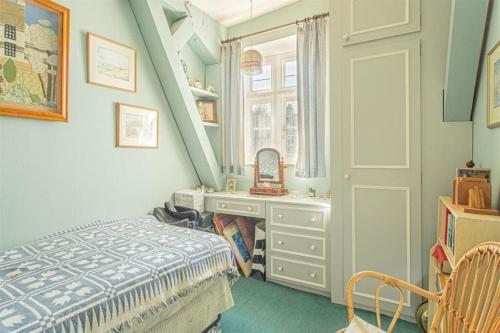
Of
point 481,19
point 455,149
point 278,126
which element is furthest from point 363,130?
point 278,126

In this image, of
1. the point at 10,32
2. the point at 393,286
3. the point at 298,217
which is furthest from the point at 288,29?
the point at 393,286

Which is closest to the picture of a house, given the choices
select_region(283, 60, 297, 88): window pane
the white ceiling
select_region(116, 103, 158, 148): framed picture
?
select_region(116, 103, 158, 148): framed picture

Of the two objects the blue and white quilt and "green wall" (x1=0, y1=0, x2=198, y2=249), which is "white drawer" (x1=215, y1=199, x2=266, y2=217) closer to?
"green wall" (x1=0, y1=0, x2=198, y2=249)

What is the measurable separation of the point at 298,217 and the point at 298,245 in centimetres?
26

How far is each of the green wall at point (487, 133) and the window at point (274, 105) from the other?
1.67m

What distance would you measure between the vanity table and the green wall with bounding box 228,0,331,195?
1.20 feet

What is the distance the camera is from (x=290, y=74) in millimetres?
3197

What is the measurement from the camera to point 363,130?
210 cm

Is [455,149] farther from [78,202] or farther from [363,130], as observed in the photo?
[78,202]

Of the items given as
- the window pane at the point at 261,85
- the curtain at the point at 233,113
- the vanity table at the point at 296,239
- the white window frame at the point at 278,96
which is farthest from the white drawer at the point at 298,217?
the window pane at the point at 261,85

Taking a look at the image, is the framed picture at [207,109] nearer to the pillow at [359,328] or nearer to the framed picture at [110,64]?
the framed picture at [110,64]

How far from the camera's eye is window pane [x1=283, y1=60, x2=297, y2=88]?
3.17 m

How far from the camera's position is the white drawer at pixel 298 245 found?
2.38 m

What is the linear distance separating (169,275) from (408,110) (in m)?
1.97
